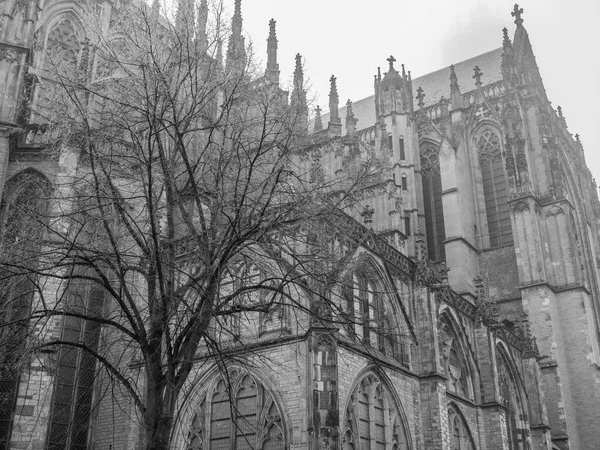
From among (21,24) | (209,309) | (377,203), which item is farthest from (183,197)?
(377,203)

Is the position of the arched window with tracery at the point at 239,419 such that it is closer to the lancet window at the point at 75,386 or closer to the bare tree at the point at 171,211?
the lancet window at the point at 75,386

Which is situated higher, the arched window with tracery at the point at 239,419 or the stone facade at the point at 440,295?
the stone facade at the point at 440,295

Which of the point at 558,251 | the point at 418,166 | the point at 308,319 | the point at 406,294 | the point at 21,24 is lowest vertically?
the point at 308,319

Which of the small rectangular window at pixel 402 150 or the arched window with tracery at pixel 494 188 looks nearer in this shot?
the arched window with tracery at pixel 494 188

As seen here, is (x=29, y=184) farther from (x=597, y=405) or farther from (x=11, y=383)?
(x=597, y=405)

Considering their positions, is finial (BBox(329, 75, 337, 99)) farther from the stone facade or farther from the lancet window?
the lancet window

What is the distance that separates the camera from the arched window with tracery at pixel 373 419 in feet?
55.5

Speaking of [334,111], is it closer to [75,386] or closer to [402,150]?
[402,150]

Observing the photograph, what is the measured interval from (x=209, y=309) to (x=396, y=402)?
10923 mm

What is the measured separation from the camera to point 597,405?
100.0 ft

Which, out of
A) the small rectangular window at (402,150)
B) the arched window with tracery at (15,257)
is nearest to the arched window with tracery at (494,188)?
the small rectangular window at (402,150)

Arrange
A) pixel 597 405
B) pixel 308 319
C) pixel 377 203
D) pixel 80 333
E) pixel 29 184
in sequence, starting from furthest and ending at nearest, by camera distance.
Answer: pixel 597 405, pixel 377 203, pixel 29 184, pixel 80 333, pixel 308 319

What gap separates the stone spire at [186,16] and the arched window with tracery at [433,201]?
86.4 ft

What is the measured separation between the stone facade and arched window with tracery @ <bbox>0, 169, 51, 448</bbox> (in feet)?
0.53
